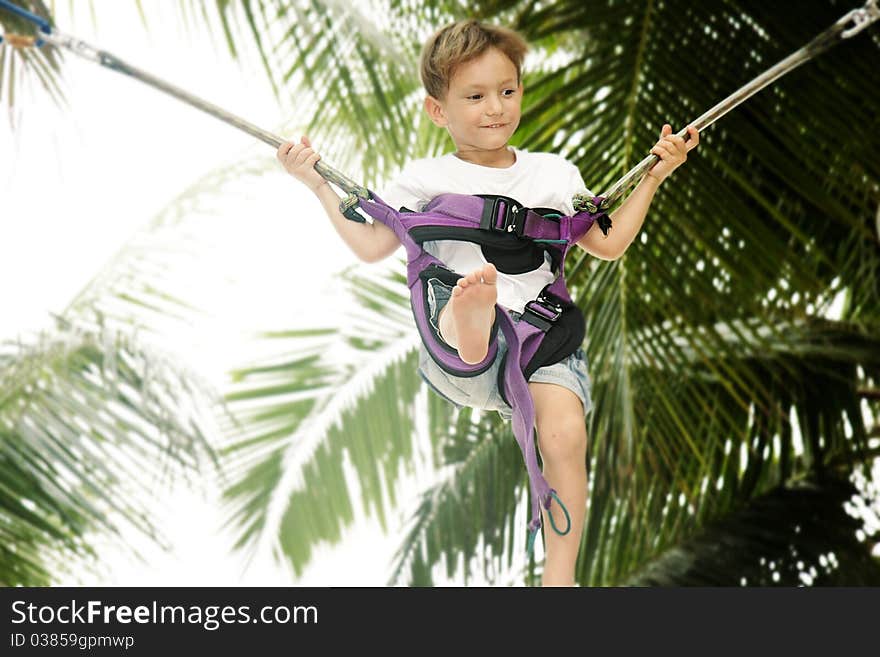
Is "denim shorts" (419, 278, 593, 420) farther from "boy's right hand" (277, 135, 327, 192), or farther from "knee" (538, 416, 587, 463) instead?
"boy's right hand" (277, 135, 327, 192)

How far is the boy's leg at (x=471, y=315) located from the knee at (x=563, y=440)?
12cm

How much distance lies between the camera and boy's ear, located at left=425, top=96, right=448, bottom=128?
5.41 ft

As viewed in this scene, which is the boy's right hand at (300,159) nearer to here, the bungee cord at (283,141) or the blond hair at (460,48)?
the bungee cord at (283,141)

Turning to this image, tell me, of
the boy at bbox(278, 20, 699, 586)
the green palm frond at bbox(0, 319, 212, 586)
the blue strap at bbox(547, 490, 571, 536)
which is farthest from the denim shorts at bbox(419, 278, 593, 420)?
the green palm frond at bbox(0, 319, 212, 586)

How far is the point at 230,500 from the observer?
4.84 m

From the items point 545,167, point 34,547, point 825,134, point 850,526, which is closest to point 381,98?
point 825,134

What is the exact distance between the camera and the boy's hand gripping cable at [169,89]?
156 cm

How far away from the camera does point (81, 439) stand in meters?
3.24

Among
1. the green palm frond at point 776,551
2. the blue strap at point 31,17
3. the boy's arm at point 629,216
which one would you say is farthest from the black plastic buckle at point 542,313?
the green palm frond at point 776,551

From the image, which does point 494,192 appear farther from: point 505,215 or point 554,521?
point 554,521

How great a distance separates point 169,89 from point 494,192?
1.37ft

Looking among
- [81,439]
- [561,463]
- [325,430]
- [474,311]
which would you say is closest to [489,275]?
[474,311]

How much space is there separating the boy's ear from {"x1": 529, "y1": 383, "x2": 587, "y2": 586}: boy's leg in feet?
1.20

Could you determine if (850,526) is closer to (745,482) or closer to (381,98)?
(745,482)
